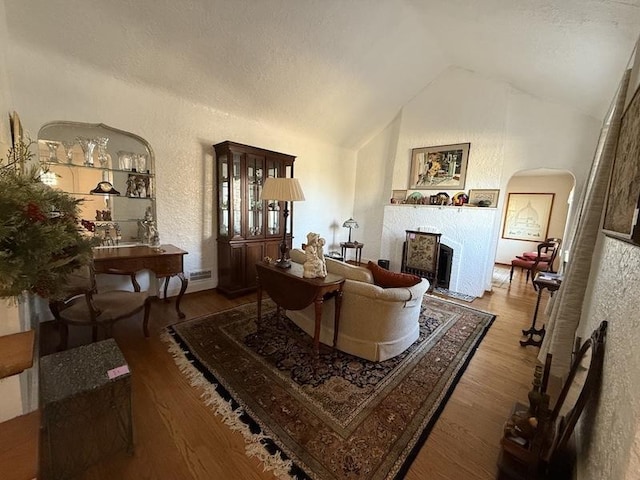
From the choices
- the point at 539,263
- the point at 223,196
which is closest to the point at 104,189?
the point at 223,196

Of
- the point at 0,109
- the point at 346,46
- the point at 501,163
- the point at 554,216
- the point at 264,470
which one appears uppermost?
the point at 346,46

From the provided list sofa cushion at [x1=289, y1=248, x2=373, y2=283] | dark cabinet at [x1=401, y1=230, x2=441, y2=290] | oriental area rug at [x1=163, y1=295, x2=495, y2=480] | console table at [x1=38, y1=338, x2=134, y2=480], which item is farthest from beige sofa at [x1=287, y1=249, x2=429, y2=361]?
dark cabinet at [x1=401, y1=230, x2=441, y2=290]

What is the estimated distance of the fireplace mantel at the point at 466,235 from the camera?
4086mm

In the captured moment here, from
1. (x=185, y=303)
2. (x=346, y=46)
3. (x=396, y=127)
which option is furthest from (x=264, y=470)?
(x=396, y=127)

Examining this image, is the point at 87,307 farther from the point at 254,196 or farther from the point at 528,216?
the point at 528,216

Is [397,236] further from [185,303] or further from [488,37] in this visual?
[185,303]

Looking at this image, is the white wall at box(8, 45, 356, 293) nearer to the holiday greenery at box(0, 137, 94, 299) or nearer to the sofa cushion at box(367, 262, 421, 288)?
the holiday greenery at box(0, 137, 94, 299)

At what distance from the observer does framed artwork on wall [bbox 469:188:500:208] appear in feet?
13.1

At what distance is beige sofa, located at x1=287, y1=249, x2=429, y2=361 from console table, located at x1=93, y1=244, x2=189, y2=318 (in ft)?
5.63

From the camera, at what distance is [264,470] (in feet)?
4.34

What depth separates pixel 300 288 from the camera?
2137mm

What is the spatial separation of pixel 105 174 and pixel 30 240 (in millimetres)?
2645

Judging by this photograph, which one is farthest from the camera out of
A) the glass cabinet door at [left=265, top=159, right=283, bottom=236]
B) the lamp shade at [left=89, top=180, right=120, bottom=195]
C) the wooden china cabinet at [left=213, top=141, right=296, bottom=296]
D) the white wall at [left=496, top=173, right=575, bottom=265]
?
the white wall at [left=496, top=173, right=575, bottom=265]

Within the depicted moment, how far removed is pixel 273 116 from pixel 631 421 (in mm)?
4345
